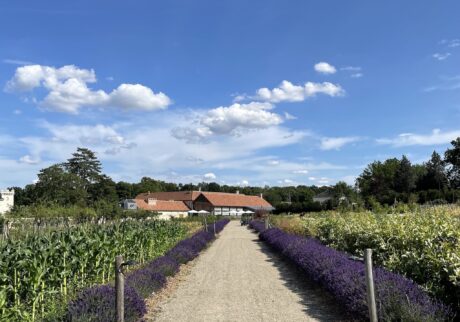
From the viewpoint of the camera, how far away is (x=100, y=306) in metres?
6.64

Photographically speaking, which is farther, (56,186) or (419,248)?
(56,186)

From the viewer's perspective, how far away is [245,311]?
868cm

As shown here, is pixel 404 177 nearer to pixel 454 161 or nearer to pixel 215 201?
pixel 454 161

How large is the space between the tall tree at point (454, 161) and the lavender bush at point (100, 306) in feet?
314

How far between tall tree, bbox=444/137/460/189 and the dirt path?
88.5m

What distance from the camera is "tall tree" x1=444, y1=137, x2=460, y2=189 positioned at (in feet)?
301

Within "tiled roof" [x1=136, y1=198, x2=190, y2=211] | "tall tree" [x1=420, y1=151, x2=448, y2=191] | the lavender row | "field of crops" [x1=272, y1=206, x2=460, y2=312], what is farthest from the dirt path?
"tall tree" [x1=420, y1=151, x2=448, y2=191]

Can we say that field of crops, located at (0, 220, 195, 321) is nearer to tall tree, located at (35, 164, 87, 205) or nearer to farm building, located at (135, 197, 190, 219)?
tall tree, located at (35, 164, 87, 205)

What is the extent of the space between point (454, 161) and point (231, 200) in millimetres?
49450

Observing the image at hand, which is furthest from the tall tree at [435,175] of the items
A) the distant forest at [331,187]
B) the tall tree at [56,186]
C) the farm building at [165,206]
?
the tall tree at [56,186]

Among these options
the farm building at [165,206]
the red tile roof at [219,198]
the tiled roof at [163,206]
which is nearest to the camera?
the farm building at [165,206]

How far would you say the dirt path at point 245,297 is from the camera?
328 inches

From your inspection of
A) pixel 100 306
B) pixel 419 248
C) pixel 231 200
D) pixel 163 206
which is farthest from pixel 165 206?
pixel 100 306

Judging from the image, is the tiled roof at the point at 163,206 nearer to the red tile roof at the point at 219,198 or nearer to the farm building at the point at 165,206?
the farm building at the point at 165,206
